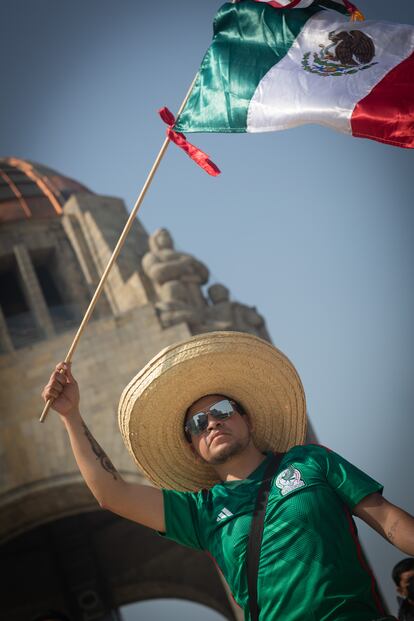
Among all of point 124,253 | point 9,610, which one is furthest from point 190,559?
point 124,253

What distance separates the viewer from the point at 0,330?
1298 centimetres

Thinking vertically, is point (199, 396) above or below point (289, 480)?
above

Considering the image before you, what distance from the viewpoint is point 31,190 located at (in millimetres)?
16531

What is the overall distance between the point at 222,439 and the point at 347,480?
63 centimetres

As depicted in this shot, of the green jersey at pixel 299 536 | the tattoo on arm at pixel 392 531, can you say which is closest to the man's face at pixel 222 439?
the green jersey at pixel 299 536

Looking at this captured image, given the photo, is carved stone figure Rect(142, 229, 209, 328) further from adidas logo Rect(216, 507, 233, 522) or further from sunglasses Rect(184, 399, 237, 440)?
adidas logo Rect(216, 507, 233, 522)

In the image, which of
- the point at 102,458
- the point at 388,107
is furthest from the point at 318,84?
the point at 102,458

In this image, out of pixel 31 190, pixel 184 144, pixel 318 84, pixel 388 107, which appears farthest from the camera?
pixel 31 190

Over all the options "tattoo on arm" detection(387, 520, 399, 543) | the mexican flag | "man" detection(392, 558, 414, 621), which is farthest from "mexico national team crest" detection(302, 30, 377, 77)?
"man" detection(392, 558, 414, 621)

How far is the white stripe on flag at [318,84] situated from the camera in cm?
469

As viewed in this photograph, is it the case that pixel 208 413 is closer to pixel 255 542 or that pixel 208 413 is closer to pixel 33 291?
pixel 255 542

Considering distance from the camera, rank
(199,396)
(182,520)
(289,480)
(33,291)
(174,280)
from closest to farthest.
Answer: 1. (289,480)
2. (182,520)
3. (199,396)
4. (174,280)
5. (33,291)

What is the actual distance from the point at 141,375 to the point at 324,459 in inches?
40.0

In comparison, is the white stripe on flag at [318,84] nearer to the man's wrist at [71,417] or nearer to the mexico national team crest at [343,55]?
the mexico national team crest at [343,55]
